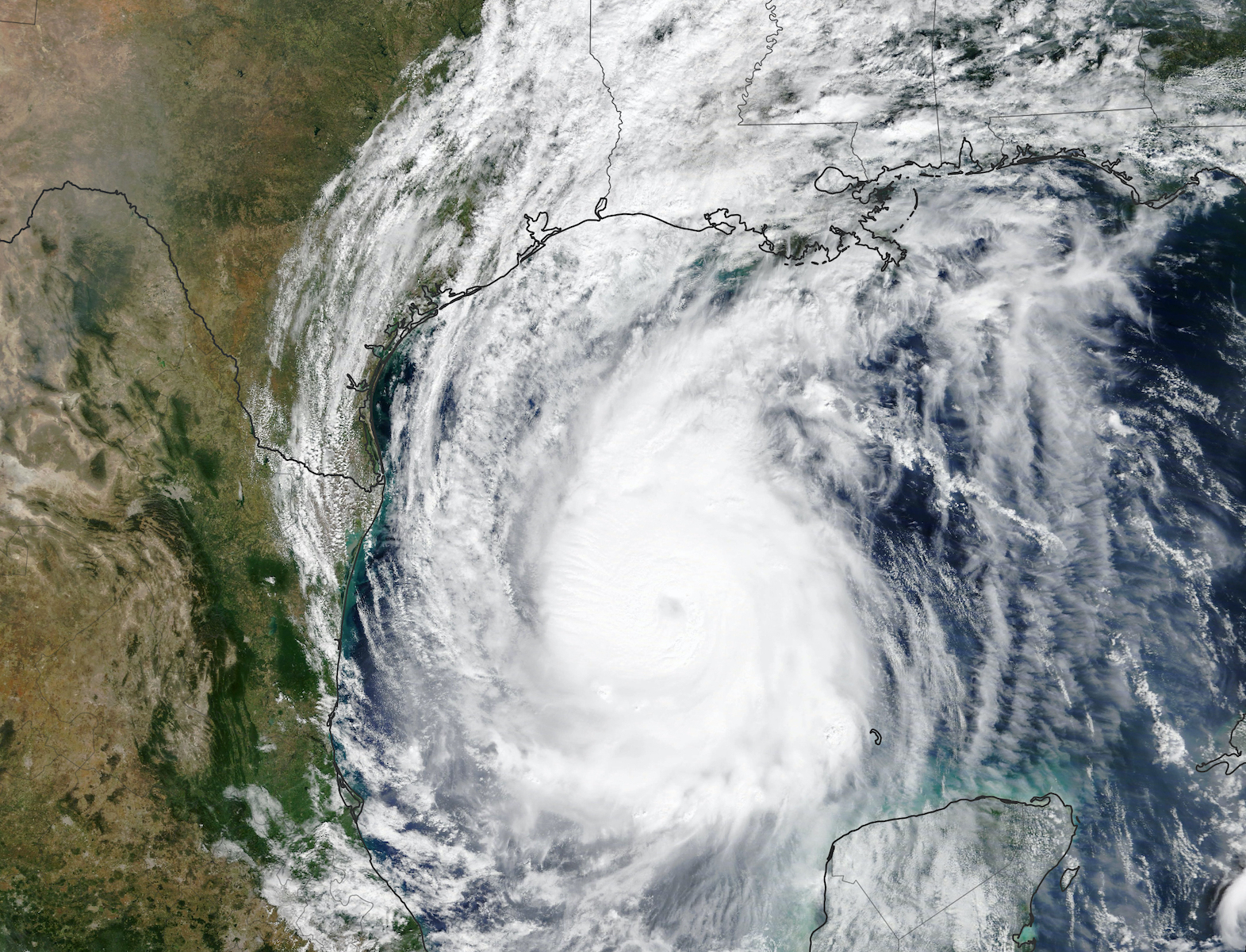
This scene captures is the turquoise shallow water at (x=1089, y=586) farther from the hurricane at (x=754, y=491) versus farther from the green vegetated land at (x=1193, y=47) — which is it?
the green vegetated land at (x=1193, y=47)

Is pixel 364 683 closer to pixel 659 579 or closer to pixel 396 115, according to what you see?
pixel 659 579

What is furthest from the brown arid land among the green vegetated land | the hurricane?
the green vegetated land

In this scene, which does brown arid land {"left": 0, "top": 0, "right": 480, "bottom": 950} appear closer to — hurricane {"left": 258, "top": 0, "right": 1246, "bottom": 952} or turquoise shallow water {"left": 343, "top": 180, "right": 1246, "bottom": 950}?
hurricane {"left": 258, "top": 0, "right": 1246, "bottom": 952}

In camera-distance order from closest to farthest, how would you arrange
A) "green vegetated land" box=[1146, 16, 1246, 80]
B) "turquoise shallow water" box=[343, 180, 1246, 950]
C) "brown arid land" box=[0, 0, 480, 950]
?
1. "turquoise shallow water" box=[343, 180, 1246, 950]
2. "green vegetated land" box=[1146, 16, 1246, 80]
3. "brown arid land" box=[0, 0, 480, 950]

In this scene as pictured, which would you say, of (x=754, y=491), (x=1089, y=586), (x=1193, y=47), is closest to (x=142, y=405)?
(x=754, y=491)

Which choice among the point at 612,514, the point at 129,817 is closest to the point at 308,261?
the point at 612,514
